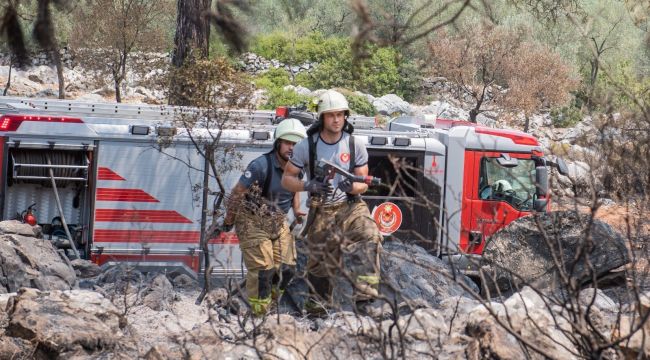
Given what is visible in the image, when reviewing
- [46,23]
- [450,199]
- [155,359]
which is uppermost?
[46,23]

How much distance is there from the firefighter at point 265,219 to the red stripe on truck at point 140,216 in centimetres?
348

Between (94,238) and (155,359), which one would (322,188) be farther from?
(94,238)

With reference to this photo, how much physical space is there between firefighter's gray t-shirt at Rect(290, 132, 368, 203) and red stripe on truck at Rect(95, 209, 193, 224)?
13.6ft

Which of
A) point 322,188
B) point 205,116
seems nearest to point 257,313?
point 322,188

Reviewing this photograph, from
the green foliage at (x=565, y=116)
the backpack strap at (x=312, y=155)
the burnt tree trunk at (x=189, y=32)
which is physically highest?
the green foliage at (x=565, y=116)

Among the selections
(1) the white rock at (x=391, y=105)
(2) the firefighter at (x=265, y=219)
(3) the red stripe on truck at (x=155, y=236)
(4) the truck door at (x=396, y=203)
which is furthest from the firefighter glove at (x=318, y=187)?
(1) the white rock at (x=391, y=105)

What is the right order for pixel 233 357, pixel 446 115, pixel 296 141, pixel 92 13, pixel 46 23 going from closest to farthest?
pixel 46 23, pixel 233 357, pixel 296 141, pixel 92 13, pixel 446 115

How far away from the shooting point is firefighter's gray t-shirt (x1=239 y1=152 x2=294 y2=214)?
8148 mm

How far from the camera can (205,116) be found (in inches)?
432

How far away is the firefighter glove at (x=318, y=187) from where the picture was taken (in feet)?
25.0

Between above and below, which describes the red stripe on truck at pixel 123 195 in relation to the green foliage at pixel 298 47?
below

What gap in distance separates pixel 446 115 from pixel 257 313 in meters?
24.0

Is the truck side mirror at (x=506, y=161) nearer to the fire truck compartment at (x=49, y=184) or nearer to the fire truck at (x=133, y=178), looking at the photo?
the fire truck at (x=133, y=178)

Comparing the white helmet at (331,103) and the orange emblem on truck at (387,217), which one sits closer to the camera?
the white helmet at (331,103)
